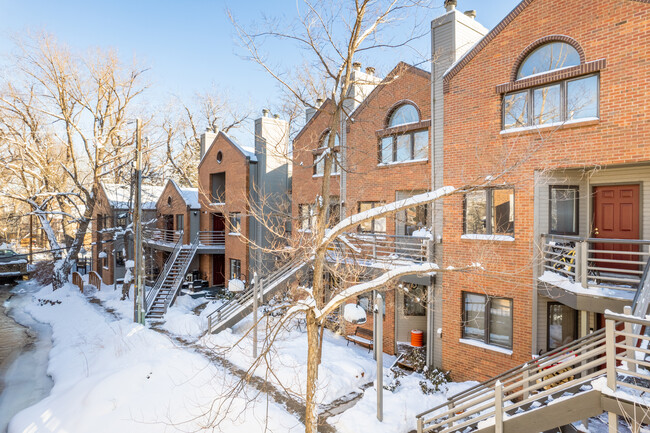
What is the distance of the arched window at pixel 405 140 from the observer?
13391 millimetres

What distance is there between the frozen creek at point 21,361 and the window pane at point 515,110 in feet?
53.9

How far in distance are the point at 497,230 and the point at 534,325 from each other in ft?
8.89

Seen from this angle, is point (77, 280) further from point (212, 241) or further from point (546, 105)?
point (546, 105)

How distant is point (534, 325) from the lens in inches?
397

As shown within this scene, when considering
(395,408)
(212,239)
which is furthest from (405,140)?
(212,239)

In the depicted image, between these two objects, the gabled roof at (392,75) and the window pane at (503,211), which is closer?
the window pane at (503,211)

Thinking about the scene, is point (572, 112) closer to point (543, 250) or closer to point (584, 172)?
point (584, 172)

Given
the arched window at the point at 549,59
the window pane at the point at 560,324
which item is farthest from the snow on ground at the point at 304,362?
the arched window at the point at 549,59

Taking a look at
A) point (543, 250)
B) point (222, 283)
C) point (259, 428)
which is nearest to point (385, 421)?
point (259, 428)

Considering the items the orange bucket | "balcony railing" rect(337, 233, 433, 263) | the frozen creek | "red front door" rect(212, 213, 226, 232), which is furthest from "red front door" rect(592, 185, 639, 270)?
"red front door" rect(212, 213, 226, 232)

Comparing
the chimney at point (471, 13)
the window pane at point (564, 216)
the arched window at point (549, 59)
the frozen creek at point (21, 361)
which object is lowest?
the frozen creek at point (21, 361)

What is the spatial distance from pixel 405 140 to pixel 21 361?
18104 millimetres

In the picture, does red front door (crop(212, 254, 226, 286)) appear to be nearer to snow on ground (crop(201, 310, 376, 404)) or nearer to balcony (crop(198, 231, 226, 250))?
balcony (crop(198, 231, 226, 250))

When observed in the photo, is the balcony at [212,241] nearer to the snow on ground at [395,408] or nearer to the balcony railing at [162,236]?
the balcony railing at [162,236]
